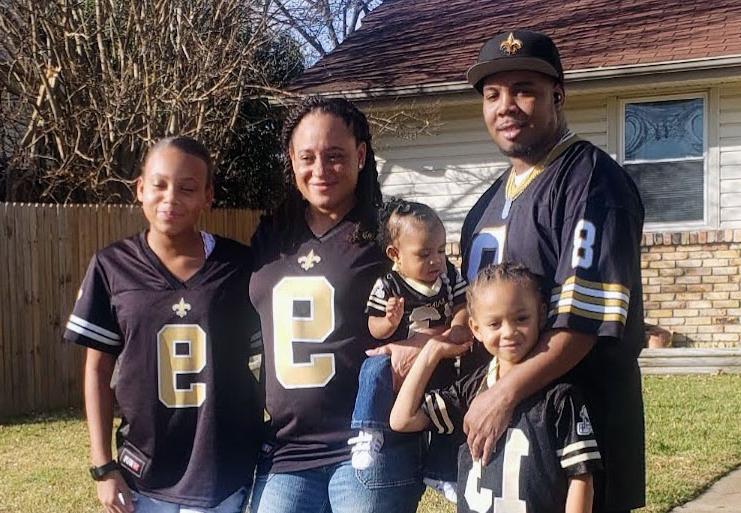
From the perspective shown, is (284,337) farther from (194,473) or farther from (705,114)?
(705,114)

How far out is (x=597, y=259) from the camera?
8.33ft

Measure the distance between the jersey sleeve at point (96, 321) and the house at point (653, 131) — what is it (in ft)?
27.3

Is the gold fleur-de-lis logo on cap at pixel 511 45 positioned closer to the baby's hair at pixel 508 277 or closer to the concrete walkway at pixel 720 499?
the baby's hair at pixel 508 277

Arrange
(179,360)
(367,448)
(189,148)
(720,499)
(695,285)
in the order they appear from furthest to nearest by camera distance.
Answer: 1. (695,285)
2. (720,499)
3. (189,148)
4. (179,360)
5. (367,448)

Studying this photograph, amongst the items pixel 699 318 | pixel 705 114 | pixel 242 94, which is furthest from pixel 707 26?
pixel 242 94

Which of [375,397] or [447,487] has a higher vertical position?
[375,397]

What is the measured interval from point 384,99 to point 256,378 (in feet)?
30.2

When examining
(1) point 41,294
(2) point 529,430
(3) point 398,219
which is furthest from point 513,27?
(2) point 529,430

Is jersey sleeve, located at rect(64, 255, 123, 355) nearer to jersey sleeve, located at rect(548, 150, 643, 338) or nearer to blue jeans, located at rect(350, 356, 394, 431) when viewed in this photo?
blue jeans, located at rect(350, 356, 394, 431)

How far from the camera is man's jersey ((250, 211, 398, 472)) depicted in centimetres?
300

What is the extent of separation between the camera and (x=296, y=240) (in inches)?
124

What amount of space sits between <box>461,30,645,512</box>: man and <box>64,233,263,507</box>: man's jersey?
818mm

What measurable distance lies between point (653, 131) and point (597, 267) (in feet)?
29.5

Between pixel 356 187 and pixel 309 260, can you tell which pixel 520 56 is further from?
pixel 309 260
